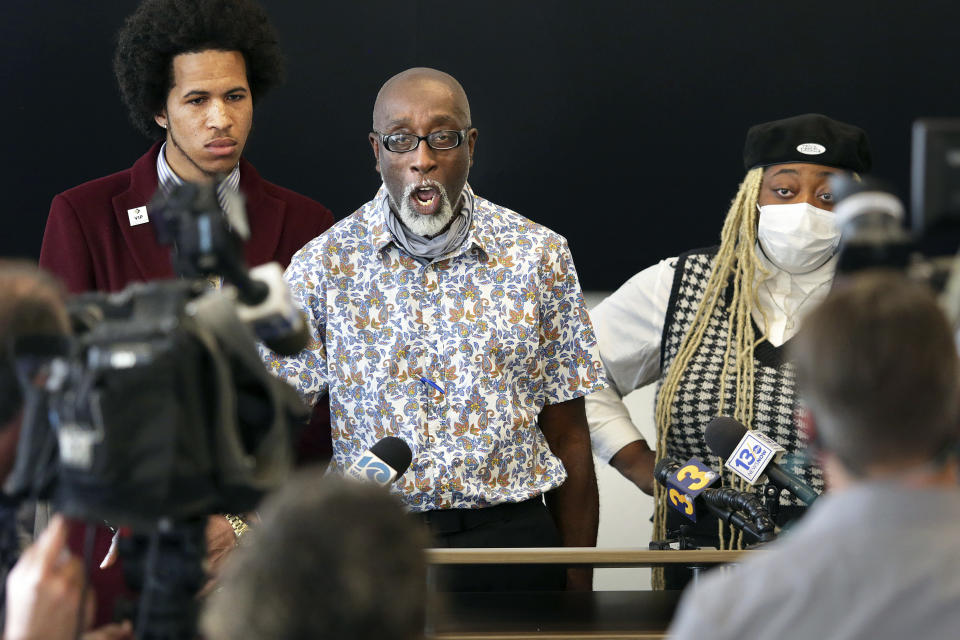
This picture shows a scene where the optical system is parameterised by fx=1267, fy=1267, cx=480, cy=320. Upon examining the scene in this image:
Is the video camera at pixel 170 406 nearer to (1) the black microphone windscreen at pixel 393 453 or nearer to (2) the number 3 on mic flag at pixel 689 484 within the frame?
(1) the black microphone windscreen at pixel 393 453

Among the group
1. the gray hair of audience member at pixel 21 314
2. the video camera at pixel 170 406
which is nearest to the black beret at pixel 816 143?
the video camera at pixel 170 406

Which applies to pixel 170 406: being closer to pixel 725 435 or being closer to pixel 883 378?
pixel 883 378

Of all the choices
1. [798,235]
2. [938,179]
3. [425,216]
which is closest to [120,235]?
[425,216]

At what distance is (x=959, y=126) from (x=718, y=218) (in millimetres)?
2488

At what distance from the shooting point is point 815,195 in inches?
121

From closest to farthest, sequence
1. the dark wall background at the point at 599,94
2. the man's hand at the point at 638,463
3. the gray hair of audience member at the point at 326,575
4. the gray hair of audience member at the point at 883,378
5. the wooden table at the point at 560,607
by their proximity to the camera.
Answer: the gray hair of audience member at the point at 326,575, the gray hair of audience member at the point at 883,378, the wooden table at the point at 560,607, the man's hand at the point at 638,463, the dark wall background at the point at 599,94

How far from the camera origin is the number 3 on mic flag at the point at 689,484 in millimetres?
2270

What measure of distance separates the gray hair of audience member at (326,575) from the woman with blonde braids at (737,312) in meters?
1.98

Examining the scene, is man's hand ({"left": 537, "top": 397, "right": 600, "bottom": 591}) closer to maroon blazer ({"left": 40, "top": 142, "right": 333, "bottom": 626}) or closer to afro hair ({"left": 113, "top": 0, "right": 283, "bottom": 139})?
maroon blazer ({"left": 40, "top": 142, "right": 333, "bottom": 626})

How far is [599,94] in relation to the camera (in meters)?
3.77

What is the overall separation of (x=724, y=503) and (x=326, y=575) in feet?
4.36

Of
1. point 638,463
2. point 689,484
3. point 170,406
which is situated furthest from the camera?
point 638,463

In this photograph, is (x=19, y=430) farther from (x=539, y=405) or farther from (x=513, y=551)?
(x=539, y=405)

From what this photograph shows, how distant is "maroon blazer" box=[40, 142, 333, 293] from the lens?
263 cm
